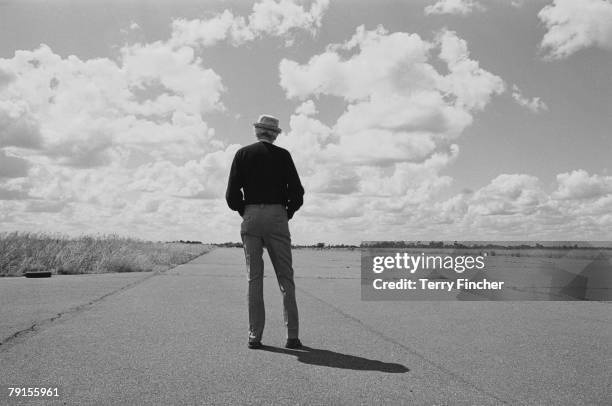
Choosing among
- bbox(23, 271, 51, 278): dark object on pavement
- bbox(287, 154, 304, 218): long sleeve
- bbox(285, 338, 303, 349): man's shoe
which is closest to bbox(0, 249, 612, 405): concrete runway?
bbox(285, 338, 303, 349): man's shoe

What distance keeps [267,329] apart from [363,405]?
294cm

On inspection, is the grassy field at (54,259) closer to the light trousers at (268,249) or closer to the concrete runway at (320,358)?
the concrete runway at (320,358)

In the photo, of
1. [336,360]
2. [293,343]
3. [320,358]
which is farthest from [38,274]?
[336,360]

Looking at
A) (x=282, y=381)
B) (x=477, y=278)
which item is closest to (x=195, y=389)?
(x=282, y=381)

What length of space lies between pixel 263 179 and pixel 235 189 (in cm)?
30

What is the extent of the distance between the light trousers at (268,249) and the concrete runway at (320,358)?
0.33 metres

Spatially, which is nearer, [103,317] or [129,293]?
[103,317]

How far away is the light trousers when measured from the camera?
16.7 feet

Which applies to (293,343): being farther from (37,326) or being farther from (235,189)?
(37,326)

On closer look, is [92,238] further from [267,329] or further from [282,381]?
[282,381]

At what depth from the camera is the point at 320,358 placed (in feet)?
15.0

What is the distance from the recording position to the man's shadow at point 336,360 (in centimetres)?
423

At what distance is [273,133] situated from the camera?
535 cm

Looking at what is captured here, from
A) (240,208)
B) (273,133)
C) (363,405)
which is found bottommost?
(363,405)
